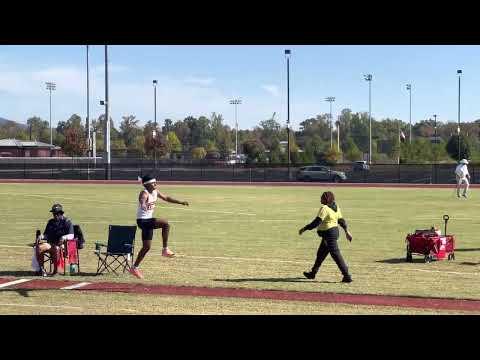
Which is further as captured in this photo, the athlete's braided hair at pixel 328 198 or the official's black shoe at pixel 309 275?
the official's black shoe at pixel 309 275

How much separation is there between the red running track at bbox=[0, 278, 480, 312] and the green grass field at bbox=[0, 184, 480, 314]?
0.33 metres

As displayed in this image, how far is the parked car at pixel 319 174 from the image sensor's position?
5828 cm

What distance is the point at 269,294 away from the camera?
11.1 metres

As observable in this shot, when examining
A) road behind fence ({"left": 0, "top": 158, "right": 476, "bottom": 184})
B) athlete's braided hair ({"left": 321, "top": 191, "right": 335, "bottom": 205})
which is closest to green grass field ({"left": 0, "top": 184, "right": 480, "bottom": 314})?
athlete's braided hair ({"left": 321, "top": 191, "right": 335, "bottom": 205})

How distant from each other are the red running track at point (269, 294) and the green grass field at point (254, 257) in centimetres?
33

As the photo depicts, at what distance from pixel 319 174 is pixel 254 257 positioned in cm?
4409

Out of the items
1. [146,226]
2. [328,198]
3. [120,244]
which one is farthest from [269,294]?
[120,244]

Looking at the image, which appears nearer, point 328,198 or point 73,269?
point 328,198

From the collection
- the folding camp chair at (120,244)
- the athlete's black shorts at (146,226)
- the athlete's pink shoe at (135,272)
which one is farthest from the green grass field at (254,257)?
the athlete's black shorts at (146,226)

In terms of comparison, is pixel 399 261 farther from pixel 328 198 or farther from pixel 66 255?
pixel 66 255

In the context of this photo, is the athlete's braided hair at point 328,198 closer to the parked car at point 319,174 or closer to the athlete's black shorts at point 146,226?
the athlete's black shorts at point 146,226
